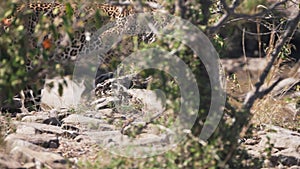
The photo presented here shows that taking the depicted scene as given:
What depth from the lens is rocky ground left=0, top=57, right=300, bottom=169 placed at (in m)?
5.81

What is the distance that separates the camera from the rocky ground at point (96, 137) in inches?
229

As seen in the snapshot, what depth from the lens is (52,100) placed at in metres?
9.73

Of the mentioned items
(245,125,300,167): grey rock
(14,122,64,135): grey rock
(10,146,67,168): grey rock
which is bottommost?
(245,125,300,167): grey rock

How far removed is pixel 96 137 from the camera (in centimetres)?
711

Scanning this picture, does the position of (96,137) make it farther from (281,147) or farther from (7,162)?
(281,147)

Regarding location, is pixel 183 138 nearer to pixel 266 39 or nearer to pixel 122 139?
pixel 122 139

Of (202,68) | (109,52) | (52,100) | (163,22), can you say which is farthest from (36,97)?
(202,68)

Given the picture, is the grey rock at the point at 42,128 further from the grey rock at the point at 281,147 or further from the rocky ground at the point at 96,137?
the grey rock at the point at 281,147

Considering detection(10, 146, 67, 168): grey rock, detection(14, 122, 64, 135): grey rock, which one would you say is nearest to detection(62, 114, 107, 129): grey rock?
detection(14, 122, 64, 135): grey rock

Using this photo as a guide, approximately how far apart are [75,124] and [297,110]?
3.36 metres

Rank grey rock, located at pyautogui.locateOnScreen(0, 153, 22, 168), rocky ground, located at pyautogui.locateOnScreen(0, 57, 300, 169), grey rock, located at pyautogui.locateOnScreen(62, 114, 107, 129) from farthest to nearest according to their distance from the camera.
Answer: grey rock, located at pyautogui.locateOnScreen(62, 114, 107, 129), rocky ground, located at pyautogui.locateOnScreen(0, 57, 300, 169), grey rock, located at pyautogui.locateOnScreen(0, 153, 22, 168)

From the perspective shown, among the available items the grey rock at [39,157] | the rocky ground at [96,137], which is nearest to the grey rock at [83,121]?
the rocky ground at [96,137]

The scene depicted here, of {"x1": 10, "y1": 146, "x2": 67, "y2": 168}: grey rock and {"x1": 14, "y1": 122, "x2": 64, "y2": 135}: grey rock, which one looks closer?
{"x1": 10, "y1": 146, "x2": 67, "y2": 168}: grey rock

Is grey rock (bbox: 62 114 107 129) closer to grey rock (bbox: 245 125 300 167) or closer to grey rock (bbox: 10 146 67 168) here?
grey rock (bbox: 10 146 67 168)
